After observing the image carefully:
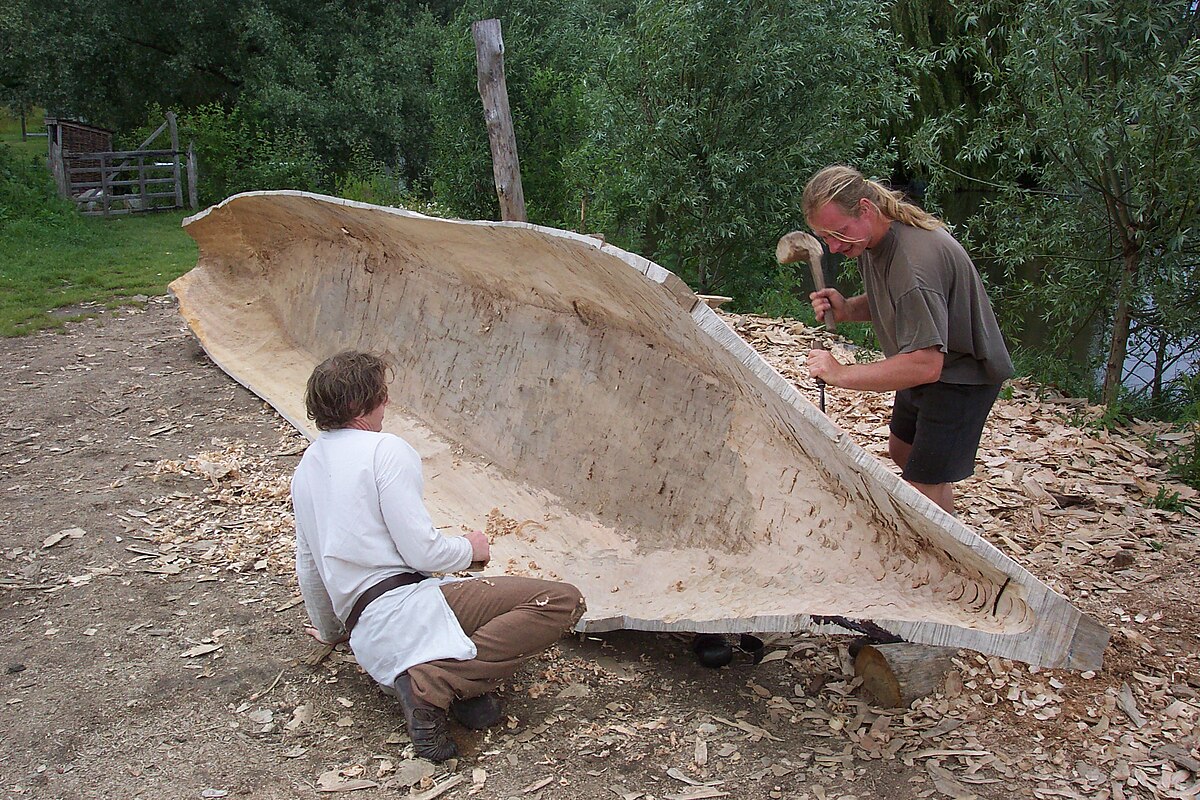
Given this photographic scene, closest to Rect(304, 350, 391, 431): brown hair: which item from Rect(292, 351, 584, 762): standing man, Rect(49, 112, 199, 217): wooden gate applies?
Rect(292, 351, 584, 762): standing man

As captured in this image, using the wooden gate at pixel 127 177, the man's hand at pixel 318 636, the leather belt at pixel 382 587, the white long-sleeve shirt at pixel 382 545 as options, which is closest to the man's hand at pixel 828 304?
the white long-sleeve shirt at pixel 382 545

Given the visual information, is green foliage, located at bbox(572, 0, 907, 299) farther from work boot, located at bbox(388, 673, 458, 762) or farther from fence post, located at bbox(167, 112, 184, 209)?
fence post, located at bbox(167, 112, 184, 209)

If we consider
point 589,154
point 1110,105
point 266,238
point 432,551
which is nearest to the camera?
point 432,551

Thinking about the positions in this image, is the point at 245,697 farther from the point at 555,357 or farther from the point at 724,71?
the point at 724,71

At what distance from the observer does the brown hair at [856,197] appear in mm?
2617

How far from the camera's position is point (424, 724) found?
242 centimetres

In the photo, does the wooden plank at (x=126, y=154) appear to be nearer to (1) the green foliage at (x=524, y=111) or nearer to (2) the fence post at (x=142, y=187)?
(2) the fence post at (x=142, y=187)

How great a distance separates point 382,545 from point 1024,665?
6.47 feet

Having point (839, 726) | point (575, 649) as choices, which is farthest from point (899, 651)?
point (575, 649)

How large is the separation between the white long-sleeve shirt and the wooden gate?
1329 cm

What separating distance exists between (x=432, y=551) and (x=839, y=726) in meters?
1.23

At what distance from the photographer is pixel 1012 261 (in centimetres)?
530

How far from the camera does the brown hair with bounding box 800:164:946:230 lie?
2.62m

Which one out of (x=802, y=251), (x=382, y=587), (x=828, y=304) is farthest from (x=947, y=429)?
(x=382, y=587)
